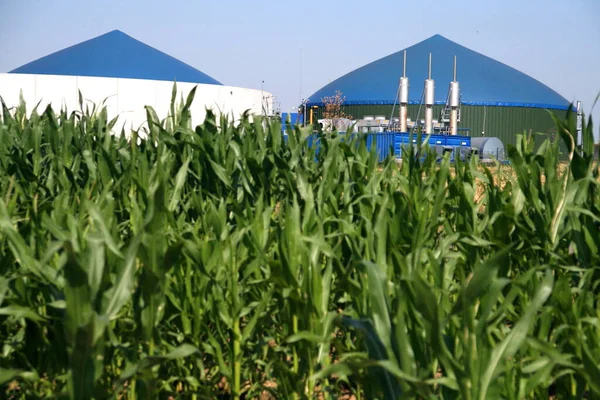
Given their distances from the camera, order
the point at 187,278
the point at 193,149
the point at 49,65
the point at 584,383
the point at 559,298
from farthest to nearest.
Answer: the point at 49,65, the point at 193,149, the point at 187,278, the point at 559,298, the point at 584,383

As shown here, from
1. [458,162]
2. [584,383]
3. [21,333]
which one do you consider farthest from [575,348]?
[458,162]

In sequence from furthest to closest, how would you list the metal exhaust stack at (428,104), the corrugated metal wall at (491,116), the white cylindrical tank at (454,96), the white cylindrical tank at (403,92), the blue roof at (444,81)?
the blue roof at (444,81) < the corrugated metal wall at (491,116) < the white cylindrical tank at (454,96) < the white cylindrical tank at (403,92) < the metal exhaust stack at (428,104)

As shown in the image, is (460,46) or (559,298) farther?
(460,46)

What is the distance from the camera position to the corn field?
5.48ft

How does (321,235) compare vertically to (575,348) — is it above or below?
above

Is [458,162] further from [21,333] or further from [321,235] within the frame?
[21,333]

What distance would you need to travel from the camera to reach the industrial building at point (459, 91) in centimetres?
3912

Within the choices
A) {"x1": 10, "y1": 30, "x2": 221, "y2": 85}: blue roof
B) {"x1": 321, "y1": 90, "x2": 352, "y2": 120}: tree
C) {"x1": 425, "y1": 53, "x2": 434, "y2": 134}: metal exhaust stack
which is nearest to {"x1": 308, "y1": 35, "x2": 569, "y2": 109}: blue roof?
{"x1": 321, "y1": 90, "x2": 352, "y2": 120}: tree

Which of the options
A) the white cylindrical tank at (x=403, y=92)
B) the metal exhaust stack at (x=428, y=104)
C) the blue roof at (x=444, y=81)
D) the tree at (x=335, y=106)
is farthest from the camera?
the blue roof at (x=444, y=81)

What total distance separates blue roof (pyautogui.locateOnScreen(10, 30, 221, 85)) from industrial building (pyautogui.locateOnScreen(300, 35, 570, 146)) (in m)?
6.39

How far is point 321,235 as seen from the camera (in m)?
2.27

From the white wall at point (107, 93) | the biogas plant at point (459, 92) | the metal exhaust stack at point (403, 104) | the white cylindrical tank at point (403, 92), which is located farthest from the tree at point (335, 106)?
the white wall at point (107, 93)

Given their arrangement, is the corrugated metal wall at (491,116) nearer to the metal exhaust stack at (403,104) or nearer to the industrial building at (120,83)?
the industrial building at (120,83)

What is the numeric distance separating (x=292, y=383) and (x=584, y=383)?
81 cm
